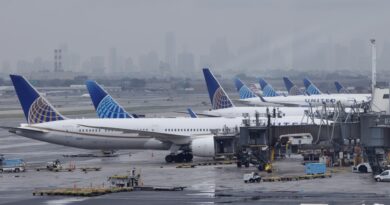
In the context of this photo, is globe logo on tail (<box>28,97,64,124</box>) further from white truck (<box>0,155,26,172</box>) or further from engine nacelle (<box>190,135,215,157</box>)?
engine nacelle (<box>190,135,215,157</box>)

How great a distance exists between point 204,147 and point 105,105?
19.6 metres

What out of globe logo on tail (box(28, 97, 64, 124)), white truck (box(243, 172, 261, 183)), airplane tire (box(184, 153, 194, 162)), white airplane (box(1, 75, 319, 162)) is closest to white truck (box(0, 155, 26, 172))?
white airplane (box(1, 75, 319, 162))

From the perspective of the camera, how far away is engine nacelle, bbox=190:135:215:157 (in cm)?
7650

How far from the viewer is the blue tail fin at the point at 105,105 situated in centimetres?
9162

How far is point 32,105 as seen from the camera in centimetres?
8494

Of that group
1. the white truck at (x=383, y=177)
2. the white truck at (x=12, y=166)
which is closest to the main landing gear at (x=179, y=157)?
the white truck at (x=12, y=166)

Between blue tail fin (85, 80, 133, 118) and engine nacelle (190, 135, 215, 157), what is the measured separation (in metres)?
15.0

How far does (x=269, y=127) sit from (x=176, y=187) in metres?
13.6

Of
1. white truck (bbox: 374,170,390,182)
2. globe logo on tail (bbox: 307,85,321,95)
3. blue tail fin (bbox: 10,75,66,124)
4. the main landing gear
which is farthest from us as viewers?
globe logo on tail (bbox: 307,85,321,95)

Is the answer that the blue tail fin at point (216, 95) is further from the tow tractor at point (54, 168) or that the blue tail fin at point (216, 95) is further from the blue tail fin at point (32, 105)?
the tow tractor at point (54, 168)

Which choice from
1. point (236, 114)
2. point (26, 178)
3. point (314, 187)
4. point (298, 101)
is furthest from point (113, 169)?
point (298, 101)

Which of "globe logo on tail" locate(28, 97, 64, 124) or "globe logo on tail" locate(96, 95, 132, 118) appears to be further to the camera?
"globe logo on tail" locate(96, 95, 132, 118)

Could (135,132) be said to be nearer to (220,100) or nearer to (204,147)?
(204,147)

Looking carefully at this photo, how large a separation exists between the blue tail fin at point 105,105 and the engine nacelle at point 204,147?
15.0m
